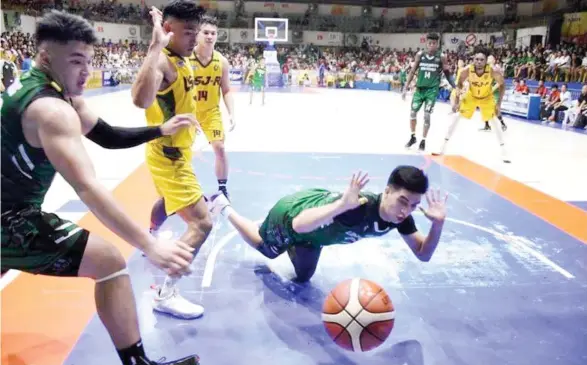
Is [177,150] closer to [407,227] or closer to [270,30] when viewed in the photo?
[407,227]

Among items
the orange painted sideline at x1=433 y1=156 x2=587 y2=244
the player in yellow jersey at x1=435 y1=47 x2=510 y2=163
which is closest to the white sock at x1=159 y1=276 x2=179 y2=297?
the orange painted sideline at x1=433 y1=156 x2=587 y2=244

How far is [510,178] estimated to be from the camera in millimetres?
7812

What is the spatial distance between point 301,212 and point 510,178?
5340mm

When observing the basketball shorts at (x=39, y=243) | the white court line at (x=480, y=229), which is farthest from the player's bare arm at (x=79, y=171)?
the white court line at (x=480, y=229)

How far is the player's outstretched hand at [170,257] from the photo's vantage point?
2.04 m

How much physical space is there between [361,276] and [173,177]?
1.79 metres

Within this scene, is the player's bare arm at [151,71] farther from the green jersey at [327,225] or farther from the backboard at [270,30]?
the backboard at [270,30]

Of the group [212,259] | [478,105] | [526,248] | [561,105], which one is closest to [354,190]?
[212,259]

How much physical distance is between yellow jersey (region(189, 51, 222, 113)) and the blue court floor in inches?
49.6

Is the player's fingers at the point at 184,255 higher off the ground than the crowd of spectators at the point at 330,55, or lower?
lower

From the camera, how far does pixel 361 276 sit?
4305 millimetres

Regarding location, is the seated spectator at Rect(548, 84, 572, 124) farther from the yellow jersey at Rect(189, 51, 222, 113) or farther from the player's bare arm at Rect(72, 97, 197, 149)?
the player's bare arm at Rect(72, 97, 197, 149)

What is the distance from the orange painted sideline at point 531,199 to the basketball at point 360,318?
3.27 meters

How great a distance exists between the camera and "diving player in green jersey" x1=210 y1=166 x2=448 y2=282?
3.13 meters
